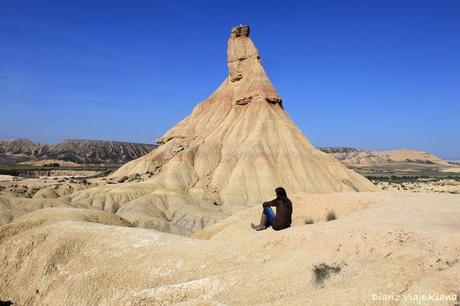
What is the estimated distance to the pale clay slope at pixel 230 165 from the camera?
52.0 meters

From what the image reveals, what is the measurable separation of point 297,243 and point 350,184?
48.7m

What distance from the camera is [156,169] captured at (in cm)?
6762

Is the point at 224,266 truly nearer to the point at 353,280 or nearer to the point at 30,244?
the point at 353,280

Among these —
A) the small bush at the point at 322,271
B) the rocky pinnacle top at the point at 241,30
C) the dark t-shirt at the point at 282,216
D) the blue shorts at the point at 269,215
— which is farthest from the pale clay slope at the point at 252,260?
the rocky pinnacle top at the point at 241,30

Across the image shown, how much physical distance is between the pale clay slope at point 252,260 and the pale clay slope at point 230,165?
1018 inches

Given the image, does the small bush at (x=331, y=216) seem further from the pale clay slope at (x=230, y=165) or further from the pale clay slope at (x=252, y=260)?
the pale clay slope at (x=230, y=165)

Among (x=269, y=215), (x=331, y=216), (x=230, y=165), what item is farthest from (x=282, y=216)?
(x=230, y=165)

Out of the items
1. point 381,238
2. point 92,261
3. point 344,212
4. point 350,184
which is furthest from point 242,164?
point 381,238

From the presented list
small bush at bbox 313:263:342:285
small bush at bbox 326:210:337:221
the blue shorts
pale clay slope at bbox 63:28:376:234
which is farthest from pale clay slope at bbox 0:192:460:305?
pale clay slope at bbox 63:28:376:234

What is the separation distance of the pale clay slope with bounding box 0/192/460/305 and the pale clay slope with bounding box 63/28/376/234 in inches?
1018

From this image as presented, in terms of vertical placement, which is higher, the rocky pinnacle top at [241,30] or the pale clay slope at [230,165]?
the rocky pinnacle top at [241,30]

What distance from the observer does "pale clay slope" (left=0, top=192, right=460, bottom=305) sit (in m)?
9.52

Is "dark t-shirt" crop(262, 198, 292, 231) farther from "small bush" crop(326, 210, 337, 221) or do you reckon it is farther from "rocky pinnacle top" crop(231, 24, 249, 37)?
"rocky pinnacle top" crop(231, 24, 249, 37)

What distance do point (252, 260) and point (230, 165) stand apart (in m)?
48.4
